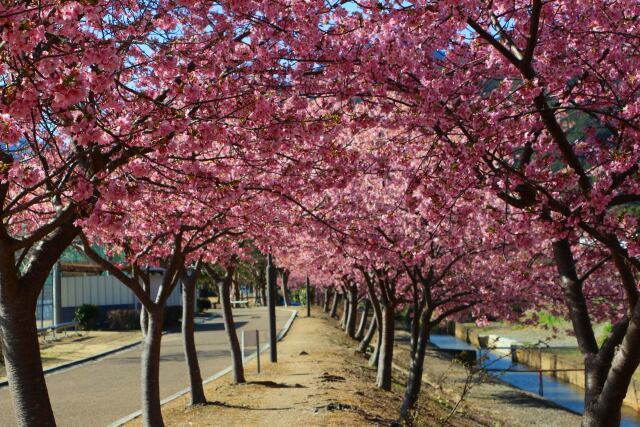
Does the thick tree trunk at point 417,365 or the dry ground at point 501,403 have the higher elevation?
the thick tree trunk at point 417,365

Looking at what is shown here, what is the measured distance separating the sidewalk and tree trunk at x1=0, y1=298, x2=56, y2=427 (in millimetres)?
5258

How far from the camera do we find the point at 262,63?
6.42 m

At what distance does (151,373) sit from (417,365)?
7.11m

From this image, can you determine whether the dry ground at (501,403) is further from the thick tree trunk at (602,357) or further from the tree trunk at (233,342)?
the thick tree trunk at (602,357)

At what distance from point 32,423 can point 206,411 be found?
641cm

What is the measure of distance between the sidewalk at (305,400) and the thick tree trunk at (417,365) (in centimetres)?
38

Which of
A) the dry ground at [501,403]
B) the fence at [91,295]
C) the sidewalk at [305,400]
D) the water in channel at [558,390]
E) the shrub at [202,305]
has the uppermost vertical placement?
the fence at [91,295]

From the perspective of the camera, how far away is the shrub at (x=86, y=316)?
33.2 meters

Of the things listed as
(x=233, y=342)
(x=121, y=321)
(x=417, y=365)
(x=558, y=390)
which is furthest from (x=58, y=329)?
(x=558, y=390)

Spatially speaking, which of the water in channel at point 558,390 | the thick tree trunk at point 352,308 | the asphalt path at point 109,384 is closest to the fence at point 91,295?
the asphalt path at point 109,384

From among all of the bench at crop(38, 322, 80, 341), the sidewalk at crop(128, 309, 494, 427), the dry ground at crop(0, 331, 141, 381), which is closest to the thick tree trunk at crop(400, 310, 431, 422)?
the sidewalk at crop(128, 309, 494, 427)

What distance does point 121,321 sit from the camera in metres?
34.1

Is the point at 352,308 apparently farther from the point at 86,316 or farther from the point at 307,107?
the point at 307,107

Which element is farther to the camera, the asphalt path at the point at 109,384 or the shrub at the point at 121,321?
the shrub at the point at 121,321
